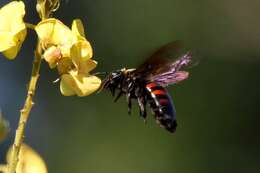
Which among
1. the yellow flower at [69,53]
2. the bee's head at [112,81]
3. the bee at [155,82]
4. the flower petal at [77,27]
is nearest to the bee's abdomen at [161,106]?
the bee at [155,82]

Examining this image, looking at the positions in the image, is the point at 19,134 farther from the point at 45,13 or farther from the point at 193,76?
the point at 193,76

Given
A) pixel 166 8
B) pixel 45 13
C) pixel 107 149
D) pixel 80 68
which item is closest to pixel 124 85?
pixel 80 68

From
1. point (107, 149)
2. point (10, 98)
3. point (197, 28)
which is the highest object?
point (197, 28)

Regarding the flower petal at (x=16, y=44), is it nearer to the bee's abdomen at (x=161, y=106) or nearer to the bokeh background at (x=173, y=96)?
the bee's abdomen at (x=161, y=106)

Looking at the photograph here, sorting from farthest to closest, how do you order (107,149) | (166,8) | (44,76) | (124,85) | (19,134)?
(44,76) → (166,8) → (107,149) → (124,85) → (19,134)

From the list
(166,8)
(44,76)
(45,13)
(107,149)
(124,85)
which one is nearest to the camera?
(45,13)

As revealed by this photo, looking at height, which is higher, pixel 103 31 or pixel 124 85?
pixel 103 31

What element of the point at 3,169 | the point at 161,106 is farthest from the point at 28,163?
the point at 161,106

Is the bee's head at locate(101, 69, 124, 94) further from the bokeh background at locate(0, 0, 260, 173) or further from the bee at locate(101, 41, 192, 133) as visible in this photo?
the bokeh background at locate(0, 0, 260, 173)

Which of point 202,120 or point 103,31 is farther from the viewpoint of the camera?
point 103,31
